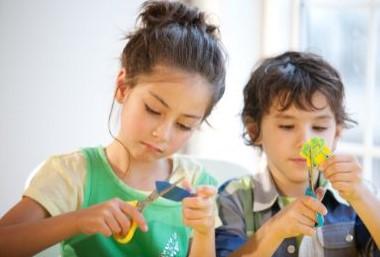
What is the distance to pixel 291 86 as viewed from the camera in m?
1.07

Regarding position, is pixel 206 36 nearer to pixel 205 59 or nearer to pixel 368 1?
pixel 205 59

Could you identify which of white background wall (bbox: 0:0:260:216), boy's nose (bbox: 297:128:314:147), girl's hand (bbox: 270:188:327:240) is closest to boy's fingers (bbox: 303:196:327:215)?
girl's hand (bbox: 270:188:327:240)

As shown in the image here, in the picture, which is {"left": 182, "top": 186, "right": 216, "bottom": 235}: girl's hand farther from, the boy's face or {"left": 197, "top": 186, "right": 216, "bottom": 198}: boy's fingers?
the boy's face

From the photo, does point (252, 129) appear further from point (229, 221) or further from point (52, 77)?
point (52, 77)

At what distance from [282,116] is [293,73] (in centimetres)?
9

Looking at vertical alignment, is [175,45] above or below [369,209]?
above

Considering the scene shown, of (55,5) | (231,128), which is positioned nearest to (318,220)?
(55,5)

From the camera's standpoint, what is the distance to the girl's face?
95 centimetres

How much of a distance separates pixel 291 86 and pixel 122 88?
0.30m

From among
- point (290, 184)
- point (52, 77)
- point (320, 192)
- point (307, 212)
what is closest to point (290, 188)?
point (290, 184)

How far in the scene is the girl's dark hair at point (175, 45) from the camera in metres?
0.99

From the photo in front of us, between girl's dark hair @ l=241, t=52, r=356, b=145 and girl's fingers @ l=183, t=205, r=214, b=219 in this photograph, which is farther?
girl's dark hair @ l=241, t=52, r=356, b=145

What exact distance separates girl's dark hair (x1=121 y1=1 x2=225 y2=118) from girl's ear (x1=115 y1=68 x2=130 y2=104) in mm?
10

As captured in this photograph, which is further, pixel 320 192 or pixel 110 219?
pixel 320 192
